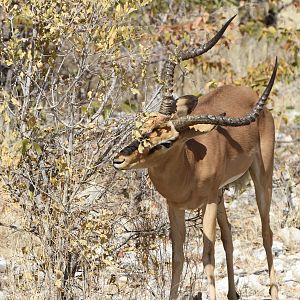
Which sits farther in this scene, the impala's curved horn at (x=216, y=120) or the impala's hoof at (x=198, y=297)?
the impala's hoof at (x=198, y=297)

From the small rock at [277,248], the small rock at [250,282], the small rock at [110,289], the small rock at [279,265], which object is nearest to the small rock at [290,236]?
the small rock at [277,248]

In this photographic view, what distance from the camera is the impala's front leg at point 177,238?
6.93 m

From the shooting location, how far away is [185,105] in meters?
6.72

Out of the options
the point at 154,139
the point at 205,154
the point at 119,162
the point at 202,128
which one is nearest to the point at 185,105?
the point at 205,154

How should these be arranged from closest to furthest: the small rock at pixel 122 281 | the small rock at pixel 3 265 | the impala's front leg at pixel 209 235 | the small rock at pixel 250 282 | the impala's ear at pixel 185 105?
the impala's ear at pixel 185 105
the impala's front leg at pixel 209 235
the small rock at pixel 122 281
the small rock at pixel 3 265
the small rock at pixel 250 282

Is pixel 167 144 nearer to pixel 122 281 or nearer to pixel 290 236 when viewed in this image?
pixel 122 281

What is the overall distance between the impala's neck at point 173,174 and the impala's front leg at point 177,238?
308 mm

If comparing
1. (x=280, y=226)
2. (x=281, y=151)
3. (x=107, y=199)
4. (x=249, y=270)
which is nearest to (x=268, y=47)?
(x=281, y=151)

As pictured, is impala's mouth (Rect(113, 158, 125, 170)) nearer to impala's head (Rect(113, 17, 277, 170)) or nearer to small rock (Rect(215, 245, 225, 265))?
impala's head (Rect(113, 17, 277, 170))

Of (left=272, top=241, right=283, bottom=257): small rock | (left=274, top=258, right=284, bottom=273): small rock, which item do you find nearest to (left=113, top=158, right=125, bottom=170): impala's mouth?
(left=274, top=258, right=284, bottom=273): small rock

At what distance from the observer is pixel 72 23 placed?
6.05m

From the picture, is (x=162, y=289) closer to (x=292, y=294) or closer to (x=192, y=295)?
(x=192, y=295)

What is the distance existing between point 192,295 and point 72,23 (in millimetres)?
2258

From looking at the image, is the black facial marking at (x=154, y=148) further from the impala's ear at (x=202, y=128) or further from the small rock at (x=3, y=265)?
the small rock at (x=3, y=265)
